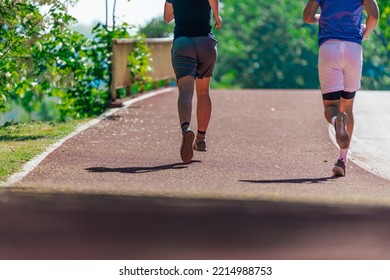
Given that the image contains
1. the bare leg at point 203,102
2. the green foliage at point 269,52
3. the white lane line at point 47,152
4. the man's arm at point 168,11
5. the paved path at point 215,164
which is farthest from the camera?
the green foliage at point 269,52

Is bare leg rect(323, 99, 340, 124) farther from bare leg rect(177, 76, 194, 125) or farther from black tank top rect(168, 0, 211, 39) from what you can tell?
black tank top rect(168, 0, 211, 39)

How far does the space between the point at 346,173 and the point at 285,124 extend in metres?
5.31

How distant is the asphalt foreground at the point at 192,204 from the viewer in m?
7.77

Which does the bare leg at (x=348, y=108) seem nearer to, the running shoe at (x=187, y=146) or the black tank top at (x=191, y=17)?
the running shoe at (x=187, y=146)

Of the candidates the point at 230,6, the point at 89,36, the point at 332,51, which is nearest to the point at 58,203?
the point at 332,51

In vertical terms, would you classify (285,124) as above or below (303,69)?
above

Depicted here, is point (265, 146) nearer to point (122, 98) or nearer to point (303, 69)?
point (122, 98)

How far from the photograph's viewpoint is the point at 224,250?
764 cm

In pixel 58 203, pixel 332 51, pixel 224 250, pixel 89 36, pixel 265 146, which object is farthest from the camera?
pixel 89 36

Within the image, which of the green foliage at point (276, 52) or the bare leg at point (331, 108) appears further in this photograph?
the green foliage at point (276, 52)

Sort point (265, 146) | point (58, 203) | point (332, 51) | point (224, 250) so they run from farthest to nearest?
1. point (265, 146)
2. point (332, 51)
3. point (58, 203)
4. point (224, 250)

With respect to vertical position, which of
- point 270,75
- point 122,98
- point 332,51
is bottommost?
point 270,75

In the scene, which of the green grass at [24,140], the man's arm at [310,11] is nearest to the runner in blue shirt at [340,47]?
the man's arm at [310,11]

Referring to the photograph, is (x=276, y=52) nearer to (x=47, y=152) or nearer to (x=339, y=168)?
(x=47, y=152)
